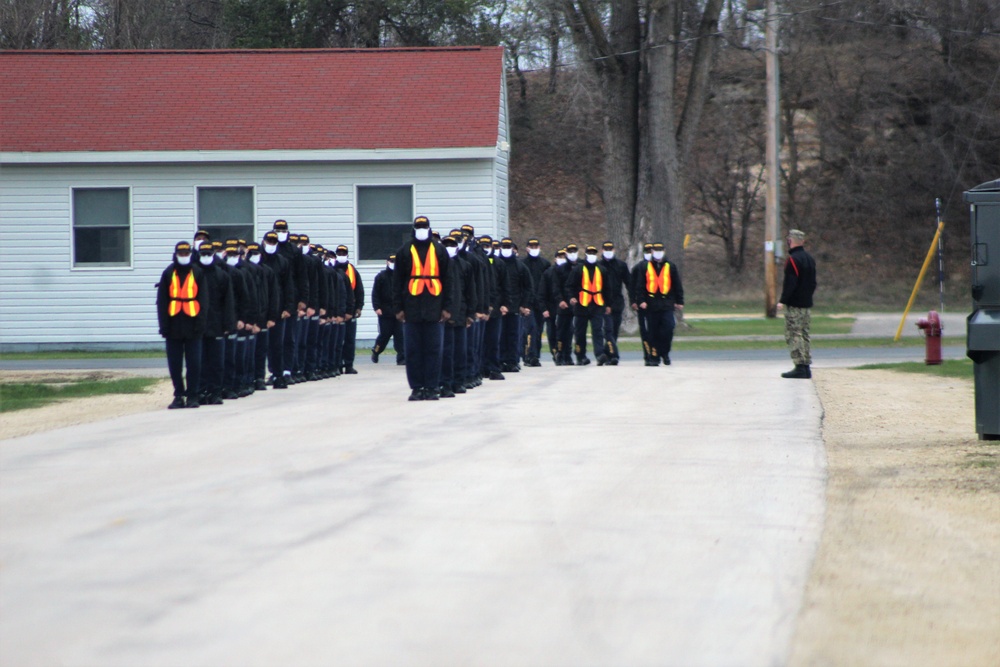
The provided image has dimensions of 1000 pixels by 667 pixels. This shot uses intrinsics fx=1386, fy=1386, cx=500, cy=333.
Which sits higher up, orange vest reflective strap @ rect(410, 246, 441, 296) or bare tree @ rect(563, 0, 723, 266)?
bare tree @ rect(563, 0, 723, 266)

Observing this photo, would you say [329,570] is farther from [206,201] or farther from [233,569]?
[206,201]

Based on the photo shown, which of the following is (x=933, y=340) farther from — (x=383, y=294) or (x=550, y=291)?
(x=383, y=294)

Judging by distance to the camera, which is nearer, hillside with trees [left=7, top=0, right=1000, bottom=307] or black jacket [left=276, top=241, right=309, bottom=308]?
black jacket [left=276, top=241, right=309, bottom=308]

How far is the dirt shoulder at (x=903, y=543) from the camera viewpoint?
5.55 metres

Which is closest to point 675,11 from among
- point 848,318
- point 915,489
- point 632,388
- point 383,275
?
point 848,318

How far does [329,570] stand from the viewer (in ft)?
21.9

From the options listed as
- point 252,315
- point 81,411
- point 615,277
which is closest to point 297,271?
point 252,315

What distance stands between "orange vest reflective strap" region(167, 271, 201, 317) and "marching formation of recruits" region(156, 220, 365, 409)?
0.04 ft

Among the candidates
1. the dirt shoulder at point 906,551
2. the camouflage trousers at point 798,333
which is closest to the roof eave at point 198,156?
the camouflage trousers at point 798,333

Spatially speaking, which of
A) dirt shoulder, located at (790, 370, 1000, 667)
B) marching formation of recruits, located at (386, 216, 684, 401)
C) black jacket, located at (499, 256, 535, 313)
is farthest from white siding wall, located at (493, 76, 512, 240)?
dirt shoulder, located at (790, 370, 1000, 667)

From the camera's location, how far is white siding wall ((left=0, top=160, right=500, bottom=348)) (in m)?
28.1

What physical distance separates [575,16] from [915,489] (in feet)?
79.8

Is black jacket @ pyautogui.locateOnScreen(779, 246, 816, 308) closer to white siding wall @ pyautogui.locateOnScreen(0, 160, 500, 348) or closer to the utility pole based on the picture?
white siding wall @ pyautogui.locateOnScreen(0, 160, 500, 348)

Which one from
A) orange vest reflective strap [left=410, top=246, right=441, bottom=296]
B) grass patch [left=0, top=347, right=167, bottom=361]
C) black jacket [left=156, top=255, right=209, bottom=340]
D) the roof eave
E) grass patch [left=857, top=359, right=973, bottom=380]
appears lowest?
grass patch [left=0, top=347, right=167, bottom=361]
